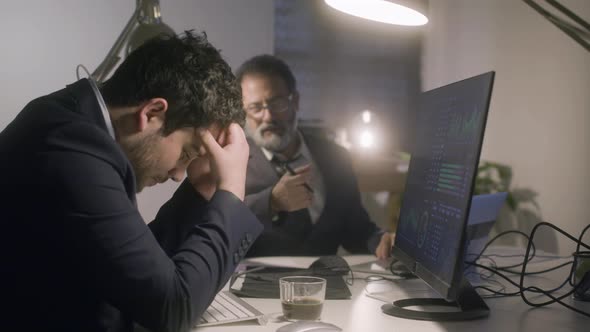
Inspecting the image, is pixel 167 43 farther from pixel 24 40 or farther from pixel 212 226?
pixel 24 40

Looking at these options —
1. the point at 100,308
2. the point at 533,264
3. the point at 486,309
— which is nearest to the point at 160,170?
the point at 100,308

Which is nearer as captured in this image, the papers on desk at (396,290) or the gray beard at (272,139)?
the papers on desk at (396,290)

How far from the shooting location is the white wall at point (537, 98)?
9.67 feet

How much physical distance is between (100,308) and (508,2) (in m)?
3.14

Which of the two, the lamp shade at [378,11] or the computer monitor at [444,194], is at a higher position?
the lamp shade at [378,11]

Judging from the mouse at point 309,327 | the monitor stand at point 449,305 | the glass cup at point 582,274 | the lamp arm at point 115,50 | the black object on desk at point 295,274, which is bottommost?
the black object on desk at point 295,274

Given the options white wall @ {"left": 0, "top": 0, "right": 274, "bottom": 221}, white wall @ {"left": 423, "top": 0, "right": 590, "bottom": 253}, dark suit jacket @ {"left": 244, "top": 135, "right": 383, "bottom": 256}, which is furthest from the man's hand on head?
white wall @ {"left": 423, "top": 0, "right": 590, "bottom": 253}

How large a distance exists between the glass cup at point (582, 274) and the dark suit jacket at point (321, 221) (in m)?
0.91

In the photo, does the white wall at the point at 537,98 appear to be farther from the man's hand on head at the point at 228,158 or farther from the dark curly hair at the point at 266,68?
the man's hand on head at the point at 228,158

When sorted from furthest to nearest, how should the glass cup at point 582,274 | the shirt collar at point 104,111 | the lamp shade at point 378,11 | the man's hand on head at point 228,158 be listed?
the lamp shade at point 378,11 < the glass cup at point 582,274 < the man's hand on head at point 228,158 < the shirt collar at point 104,111

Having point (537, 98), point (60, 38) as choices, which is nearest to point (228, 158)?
point (60, 38)

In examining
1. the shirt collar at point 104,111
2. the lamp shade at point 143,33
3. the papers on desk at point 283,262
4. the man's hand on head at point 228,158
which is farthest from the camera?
the lamp shade at point 143,33

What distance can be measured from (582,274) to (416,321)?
48 centimetres

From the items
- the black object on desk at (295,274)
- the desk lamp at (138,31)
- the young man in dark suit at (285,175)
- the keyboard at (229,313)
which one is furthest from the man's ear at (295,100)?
the keyboard at (229,313)
